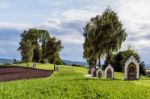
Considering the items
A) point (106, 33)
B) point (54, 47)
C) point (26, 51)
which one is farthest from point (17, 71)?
point (106, 33)

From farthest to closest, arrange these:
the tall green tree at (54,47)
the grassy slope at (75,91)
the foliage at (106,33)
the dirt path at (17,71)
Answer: the tall green tree at (54,47) → the dirt path at (17,71) → the foliage at (106,33) → the grassy slope at (75,91)

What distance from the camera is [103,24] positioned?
75188 millimetres

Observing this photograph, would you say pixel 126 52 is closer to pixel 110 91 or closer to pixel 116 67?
pixel 116 67

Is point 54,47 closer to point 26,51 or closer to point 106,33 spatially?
point 26,51

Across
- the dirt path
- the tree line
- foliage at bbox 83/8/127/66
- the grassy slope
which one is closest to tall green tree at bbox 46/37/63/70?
the tree line

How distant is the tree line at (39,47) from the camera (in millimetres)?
113625

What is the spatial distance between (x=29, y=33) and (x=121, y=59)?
37.7 m

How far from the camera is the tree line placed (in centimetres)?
11362

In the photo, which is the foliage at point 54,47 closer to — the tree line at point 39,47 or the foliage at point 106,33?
the tree line at point 39,47

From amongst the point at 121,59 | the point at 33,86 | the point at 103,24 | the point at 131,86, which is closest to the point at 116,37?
the point at 103,24

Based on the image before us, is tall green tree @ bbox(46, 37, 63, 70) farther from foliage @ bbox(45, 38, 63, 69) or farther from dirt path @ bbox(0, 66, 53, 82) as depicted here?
dirt path @ bbox(0, 66, 53, 82)

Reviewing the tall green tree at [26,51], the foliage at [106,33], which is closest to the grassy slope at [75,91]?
the foliage at [106,33]

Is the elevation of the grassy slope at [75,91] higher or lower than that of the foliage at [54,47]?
lower

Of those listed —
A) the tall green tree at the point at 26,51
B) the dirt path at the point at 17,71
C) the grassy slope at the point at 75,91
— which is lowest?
the grassy slope at the point at 75,91
